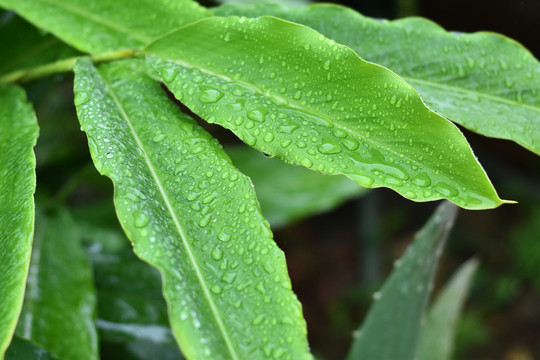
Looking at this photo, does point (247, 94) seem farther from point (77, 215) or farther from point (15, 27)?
→ point (77, 215)

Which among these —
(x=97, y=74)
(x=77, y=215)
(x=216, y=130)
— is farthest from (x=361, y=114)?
(x=216, y=130)

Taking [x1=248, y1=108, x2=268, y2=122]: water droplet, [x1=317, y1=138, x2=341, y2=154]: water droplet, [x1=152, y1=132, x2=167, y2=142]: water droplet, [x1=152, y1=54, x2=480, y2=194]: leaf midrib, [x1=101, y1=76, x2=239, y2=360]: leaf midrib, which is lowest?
[x1=101, y1=76, x2=239, y2=360]: leaf midrib

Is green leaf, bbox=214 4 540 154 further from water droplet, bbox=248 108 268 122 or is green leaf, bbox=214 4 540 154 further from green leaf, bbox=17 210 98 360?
green leaf, bbox=17 210 98 360

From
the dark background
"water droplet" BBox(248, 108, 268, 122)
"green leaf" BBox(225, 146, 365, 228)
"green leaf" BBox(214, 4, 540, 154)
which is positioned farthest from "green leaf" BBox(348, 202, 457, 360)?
the dark background

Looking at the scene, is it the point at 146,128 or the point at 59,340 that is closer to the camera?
the point at 146,128

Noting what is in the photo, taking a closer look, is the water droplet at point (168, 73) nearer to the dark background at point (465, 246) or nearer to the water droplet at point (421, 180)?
the water droplet at point (421, 180)

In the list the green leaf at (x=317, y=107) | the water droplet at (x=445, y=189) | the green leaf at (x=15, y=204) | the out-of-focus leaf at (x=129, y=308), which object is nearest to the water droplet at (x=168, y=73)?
the green leaf at (x=317, y=107)

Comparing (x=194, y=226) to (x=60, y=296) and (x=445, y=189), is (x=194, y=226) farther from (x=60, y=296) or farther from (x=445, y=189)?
(x=60, y=296)
